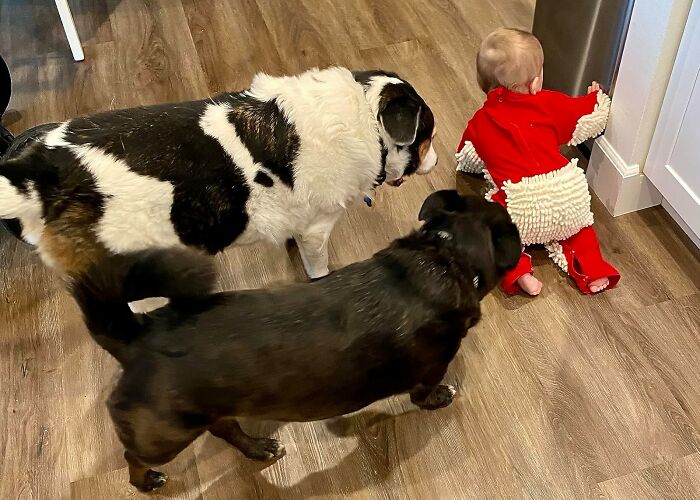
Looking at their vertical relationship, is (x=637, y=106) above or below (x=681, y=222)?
above

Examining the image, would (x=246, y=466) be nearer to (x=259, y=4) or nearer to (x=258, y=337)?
(x=258, y=337)

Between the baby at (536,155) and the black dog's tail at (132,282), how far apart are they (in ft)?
3.34

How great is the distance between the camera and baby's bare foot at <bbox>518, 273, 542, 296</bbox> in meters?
1.90

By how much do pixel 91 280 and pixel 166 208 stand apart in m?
0.41

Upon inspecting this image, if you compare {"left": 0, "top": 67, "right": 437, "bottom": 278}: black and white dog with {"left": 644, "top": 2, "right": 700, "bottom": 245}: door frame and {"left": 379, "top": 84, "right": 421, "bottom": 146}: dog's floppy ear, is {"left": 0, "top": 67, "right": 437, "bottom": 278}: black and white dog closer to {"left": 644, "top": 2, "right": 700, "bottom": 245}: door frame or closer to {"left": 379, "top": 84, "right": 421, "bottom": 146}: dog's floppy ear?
{"left": 379, "top": 84, "right": 421, "bottom": 146}: dog's floppy ear

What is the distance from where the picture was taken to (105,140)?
4.95 feet

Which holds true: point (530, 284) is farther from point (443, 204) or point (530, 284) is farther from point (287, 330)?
point (287, 330)

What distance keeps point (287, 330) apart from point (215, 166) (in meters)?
0.49

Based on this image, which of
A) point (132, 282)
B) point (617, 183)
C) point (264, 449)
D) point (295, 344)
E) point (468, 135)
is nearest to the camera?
point (132, 282)

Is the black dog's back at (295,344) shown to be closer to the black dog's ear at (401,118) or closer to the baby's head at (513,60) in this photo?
the black dog's ear at (401,118)

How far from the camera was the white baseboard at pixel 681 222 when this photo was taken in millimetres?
1958

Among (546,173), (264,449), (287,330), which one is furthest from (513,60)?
(264,449)

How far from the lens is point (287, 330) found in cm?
125

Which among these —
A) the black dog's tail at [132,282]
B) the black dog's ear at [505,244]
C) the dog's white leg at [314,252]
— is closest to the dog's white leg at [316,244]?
A: the dog's white leg at [314,252]
